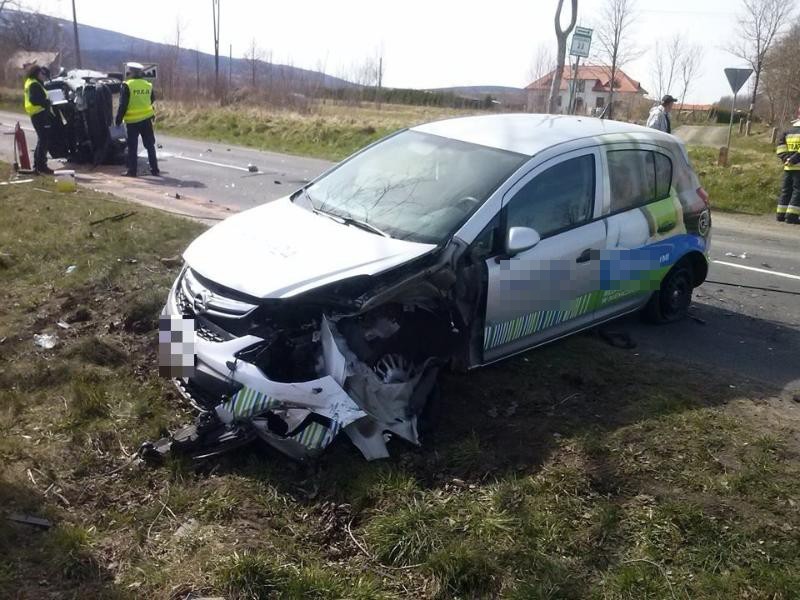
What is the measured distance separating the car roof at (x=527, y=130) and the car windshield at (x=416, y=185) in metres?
0.10

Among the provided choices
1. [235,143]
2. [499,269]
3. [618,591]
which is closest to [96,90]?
[235,143]

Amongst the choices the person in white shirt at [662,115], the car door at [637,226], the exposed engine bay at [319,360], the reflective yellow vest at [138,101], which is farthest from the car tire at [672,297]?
the reflective yellow vest at [138,101]

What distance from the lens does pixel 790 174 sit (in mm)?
12352

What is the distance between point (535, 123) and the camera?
573 cm

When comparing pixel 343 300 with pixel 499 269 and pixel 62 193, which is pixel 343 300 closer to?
pixel 499 269

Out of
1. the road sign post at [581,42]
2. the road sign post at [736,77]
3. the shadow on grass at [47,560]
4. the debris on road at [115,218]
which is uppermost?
the road sign post at [581,42]

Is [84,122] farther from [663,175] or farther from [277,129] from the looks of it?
[663,175]

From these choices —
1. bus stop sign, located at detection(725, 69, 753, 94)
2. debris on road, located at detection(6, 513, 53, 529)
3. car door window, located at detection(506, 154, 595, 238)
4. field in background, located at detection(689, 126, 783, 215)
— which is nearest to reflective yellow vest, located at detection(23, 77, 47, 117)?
car door window, located at detection(506, 154, 595, 238)

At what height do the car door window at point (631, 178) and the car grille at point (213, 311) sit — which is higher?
the car door window at point (631, 178)

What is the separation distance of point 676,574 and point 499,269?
209cm

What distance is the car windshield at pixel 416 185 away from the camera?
468 centimetres

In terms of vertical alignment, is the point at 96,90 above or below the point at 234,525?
above

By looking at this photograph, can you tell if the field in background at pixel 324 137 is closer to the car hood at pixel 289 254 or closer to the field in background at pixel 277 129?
the field in background at pixel 277 129

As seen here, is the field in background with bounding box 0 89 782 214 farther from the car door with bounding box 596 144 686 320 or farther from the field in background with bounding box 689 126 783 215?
the car door with bounding box 596 144 686 320
